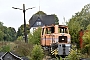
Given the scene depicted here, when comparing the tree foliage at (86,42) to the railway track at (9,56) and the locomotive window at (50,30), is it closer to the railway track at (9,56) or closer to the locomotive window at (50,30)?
the locomotive window at (50,30)

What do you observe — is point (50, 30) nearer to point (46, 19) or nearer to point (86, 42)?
point (86, 42)

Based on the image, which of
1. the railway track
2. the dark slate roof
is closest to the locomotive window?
the railway track

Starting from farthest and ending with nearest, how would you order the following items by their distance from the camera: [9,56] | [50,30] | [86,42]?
[50,30] < [86,42] < [9,56]

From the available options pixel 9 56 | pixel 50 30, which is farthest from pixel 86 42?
pixel 9 56

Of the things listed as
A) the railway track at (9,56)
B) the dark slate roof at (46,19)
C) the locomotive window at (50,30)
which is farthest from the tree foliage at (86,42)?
the dark slate roof at (46,19)

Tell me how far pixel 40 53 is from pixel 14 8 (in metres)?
18.3

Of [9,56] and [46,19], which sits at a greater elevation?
[46,19]

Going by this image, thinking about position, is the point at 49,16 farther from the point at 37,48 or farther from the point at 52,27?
the point at 37,48

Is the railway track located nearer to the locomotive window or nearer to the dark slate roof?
the locomotive window

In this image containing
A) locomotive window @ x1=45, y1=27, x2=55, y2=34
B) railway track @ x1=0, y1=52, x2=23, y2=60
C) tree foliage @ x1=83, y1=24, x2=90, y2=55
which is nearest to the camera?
railway track @ x1=0, y1=52, x2=23, y2=60

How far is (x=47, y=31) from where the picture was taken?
84.7ft

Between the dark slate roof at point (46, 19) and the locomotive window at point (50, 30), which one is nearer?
the locomotive window at point (50, 30)

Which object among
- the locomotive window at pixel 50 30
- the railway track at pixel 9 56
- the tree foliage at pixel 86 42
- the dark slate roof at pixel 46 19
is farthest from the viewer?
the dark slate roof at pixel 46 19

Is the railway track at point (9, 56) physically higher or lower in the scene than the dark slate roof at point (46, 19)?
lower
